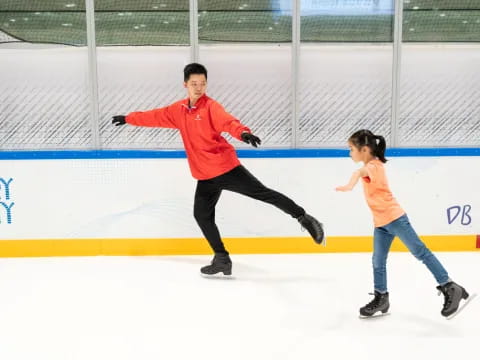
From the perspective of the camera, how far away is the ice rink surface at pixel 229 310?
100 inches

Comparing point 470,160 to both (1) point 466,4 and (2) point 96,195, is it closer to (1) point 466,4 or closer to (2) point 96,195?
(1) point 466,4

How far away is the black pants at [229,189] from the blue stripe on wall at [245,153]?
0.53m

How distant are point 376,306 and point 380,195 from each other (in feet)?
2.14

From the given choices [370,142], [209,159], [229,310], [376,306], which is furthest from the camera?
[209,159]

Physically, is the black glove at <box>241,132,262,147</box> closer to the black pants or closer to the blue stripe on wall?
the black pants

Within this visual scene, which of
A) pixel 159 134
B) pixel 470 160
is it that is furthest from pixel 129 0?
pixel 470 160

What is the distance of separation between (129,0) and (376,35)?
2.12 m

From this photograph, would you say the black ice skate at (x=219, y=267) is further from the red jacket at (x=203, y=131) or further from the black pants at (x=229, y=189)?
the red jacket at (x=203, y=131)

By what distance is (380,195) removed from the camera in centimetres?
284

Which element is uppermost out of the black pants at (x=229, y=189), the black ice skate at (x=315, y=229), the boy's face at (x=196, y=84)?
the boy's face at (x=196, y=84)

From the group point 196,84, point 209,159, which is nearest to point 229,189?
point 209,159

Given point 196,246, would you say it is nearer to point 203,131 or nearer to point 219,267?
point 219,267

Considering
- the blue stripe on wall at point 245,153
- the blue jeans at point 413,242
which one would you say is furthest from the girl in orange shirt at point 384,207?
the blue stripe on wall at point 245,153

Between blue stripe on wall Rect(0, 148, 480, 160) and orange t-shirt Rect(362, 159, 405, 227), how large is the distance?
136cm
